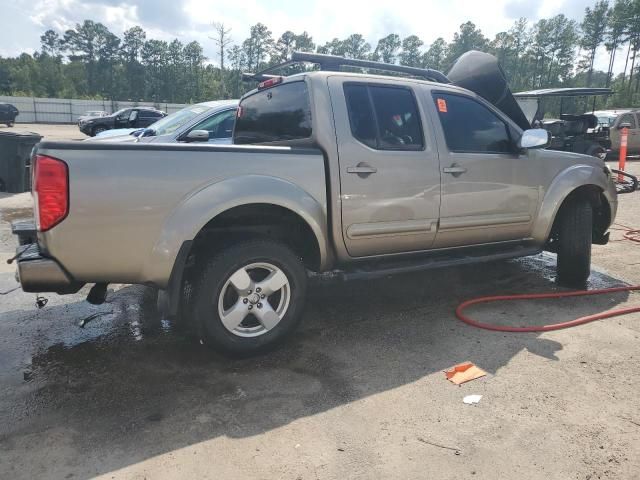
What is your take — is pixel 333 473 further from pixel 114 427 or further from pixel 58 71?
pixel 58 71

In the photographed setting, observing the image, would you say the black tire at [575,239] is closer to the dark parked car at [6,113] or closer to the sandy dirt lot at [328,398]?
the sandy dirt lot at [328,398]

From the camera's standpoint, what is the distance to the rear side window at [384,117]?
3.64 meters

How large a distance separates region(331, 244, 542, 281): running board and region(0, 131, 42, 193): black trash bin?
7.80 m

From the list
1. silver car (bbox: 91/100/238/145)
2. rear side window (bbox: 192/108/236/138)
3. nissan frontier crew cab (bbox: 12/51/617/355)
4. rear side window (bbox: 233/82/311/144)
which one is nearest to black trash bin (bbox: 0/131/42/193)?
silver car (bbox: 91/100/238/145)

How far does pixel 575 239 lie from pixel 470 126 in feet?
5.12

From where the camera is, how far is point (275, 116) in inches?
160

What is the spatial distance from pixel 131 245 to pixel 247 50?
→ 335 feet

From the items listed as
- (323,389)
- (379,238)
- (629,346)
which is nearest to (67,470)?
(323,389)

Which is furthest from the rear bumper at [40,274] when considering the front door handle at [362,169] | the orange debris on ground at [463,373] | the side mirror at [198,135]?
the side mirror at [198,135]

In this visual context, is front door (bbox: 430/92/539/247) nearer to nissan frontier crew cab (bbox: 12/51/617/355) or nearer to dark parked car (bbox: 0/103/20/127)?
nissan frontier crew cab (bbox: 12/51/617/355)

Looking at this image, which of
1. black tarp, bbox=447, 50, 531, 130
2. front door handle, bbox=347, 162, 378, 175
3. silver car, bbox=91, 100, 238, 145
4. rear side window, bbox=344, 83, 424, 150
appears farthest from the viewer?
silver car, bbox=91, 100, 238, 145

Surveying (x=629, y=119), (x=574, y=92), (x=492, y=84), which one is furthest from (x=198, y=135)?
(x=629, y=119)

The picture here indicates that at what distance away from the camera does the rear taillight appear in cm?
262

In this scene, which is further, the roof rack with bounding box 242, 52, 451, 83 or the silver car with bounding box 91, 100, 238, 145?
the silver car with bounding box 91, 100, 238, 145
